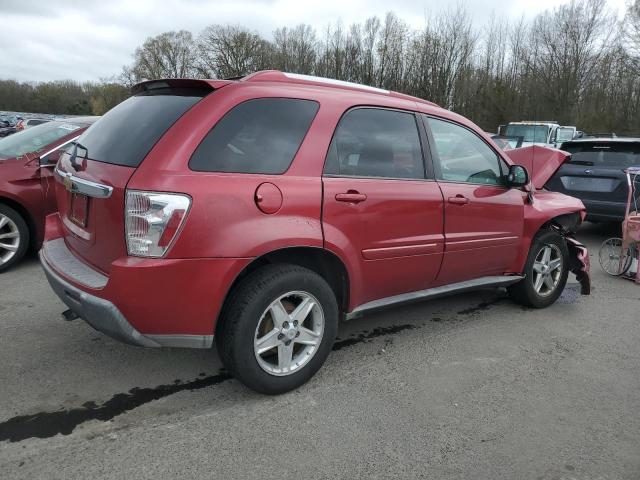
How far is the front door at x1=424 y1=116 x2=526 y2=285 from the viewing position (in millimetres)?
3756

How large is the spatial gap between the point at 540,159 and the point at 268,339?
11.8 feet

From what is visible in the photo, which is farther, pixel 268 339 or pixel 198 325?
pixel 268 339

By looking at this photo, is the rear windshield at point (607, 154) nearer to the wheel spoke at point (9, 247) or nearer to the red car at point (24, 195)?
the red car at point (24, 195)

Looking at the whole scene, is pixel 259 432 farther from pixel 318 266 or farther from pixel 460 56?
pixel 460 56

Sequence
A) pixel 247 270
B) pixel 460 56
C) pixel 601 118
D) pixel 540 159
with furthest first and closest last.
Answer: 1. pixel 460 56
2. pixel 601 118
3. pixel 540 159
4. pixel 247 270

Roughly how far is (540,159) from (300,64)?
3956cm

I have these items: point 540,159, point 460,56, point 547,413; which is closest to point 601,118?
point 460,56

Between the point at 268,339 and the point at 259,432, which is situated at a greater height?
the point at 268,339

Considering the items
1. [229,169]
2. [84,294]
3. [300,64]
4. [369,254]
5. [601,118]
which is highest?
[300,64]

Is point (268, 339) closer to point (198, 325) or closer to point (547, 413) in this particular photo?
point (198, 325)

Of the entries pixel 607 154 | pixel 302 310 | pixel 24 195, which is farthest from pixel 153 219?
pixel 607 154

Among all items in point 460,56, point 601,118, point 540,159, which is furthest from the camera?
point 460,56

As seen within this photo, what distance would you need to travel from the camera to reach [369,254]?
3244 millimetres

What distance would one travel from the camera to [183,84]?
9.62ft
